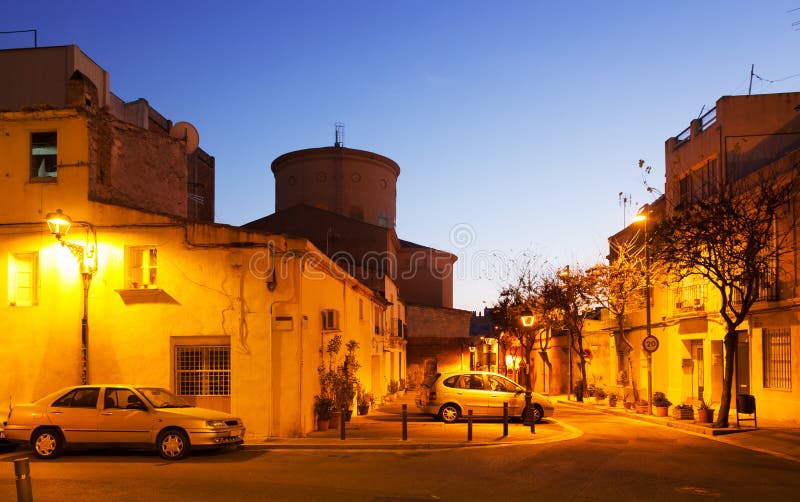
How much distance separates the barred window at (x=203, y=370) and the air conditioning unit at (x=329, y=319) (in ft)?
11.4

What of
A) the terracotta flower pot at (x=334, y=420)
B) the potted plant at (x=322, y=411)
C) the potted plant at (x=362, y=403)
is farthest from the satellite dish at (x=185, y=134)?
the potted plant at (x=362, y=403)

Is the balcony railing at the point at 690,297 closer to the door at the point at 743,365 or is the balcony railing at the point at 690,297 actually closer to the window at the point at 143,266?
the door at the point at 743,365

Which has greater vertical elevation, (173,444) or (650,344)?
(650,344)

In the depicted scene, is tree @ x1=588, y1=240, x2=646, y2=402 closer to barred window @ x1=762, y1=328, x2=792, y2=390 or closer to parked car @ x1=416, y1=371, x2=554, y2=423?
barred window @ x1=762, y1=328, x2=792, y2=390

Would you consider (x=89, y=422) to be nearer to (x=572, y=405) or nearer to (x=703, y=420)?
(x=703, y=420)

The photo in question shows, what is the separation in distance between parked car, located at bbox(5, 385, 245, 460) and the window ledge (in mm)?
3470

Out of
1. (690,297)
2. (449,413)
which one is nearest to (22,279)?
(449,413)

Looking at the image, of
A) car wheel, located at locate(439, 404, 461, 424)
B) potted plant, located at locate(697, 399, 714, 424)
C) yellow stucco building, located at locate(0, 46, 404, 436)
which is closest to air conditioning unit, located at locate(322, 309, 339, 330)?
yellow stucco building, located at locate(0, 46, 404, 436)

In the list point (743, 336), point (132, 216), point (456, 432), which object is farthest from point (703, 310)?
point (132, 216)

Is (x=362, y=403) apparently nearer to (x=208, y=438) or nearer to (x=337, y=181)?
(x=208, y=438)

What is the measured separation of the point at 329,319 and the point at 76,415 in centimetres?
781

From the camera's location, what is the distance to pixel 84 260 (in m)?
18.7

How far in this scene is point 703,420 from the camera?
22203 millimetres

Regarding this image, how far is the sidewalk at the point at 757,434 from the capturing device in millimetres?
16875
